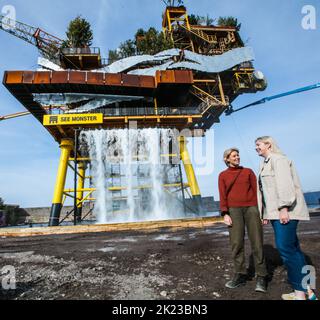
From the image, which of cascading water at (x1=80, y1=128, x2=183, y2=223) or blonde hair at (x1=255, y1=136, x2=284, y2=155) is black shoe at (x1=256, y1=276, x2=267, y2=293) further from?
cascading water at (x1=80, y1=128, x2=183, y2=223)

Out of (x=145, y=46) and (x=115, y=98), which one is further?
(x=145, y=46)

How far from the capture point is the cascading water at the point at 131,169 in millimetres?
20766

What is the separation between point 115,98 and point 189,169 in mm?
9403

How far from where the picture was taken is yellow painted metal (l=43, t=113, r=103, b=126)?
1912cm

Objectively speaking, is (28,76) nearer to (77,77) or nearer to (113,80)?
(77,77)

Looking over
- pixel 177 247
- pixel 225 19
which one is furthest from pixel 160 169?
pixel 225 19

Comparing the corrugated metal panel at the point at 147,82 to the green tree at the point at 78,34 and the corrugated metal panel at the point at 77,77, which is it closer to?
the corrugated metal panel at the point at 77,77

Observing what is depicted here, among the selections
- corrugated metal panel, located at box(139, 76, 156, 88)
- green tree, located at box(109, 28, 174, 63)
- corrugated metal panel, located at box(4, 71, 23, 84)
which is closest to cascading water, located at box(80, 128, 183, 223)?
corrugated metal panel, located at box(139, 76, 156, 88)

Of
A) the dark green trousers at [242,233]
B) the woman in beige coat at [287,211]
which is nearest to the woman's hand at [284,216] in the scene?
the woman in beige coat at [287,211]

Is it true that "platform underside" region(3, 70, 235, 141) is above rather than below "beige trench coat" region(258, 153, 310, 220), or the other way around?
above

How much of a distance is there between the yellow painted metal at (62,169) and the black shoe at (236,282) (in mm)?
19235

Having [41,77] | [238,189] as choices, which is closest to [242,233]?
[238,189]

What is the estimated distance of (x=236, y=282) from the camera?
295cm

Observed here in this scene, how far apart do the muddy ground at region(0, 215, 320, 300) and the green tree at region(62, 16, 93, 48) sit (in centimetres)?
3092
